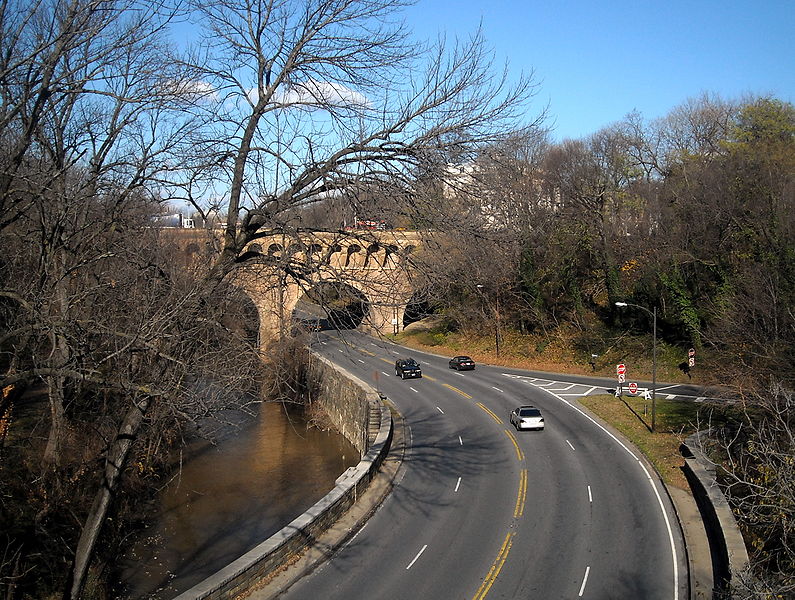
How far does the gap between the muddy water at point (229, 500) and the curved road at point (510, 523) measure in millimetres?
3684

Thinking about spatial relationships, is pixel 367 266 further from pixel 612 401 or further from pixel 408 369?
pixel 408 369

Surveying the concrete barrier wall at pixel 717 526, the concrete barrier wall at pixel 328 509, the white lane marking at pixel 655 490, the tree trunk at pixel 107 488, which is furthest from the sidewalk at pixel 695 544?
the tree trunk at pixel 107 488

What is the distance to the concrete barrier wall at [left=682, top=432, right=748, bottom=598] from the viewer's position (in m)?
13.4

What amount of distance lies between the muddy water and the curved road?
3684mm

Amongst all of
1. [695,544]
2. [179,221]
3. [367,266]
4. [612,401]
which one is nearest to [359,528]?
[695,544]

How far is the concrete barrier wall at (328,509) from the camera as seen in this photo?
1173 centimetres

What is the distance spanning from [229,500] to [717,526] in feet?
50.5

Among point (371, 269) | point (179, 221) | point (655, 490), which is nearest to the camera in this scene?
point (371, 269)

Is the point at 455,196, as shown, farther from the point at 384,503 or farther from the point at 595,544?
the point at 384,503

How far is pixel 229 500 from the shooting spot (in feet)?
76.7

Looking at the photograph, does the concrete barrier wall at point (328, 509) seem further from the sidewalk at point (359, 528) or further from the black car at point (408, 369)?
the black car at point (408, 369)

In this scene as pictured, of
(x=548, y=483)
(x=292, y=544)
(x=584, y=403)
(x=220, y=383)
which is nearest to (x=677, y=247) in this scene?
(x=584, y=403)

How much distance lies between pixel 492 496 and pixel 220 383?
11.8m

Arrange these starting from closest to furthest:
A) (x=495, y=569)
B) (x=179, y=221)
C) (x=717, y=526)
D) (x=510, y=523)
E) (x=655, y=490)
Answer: (x=495, y=569) < (x=717, y=526) < (x=510, y=523) < (x=655, y=490) < (x=179, y=221)
